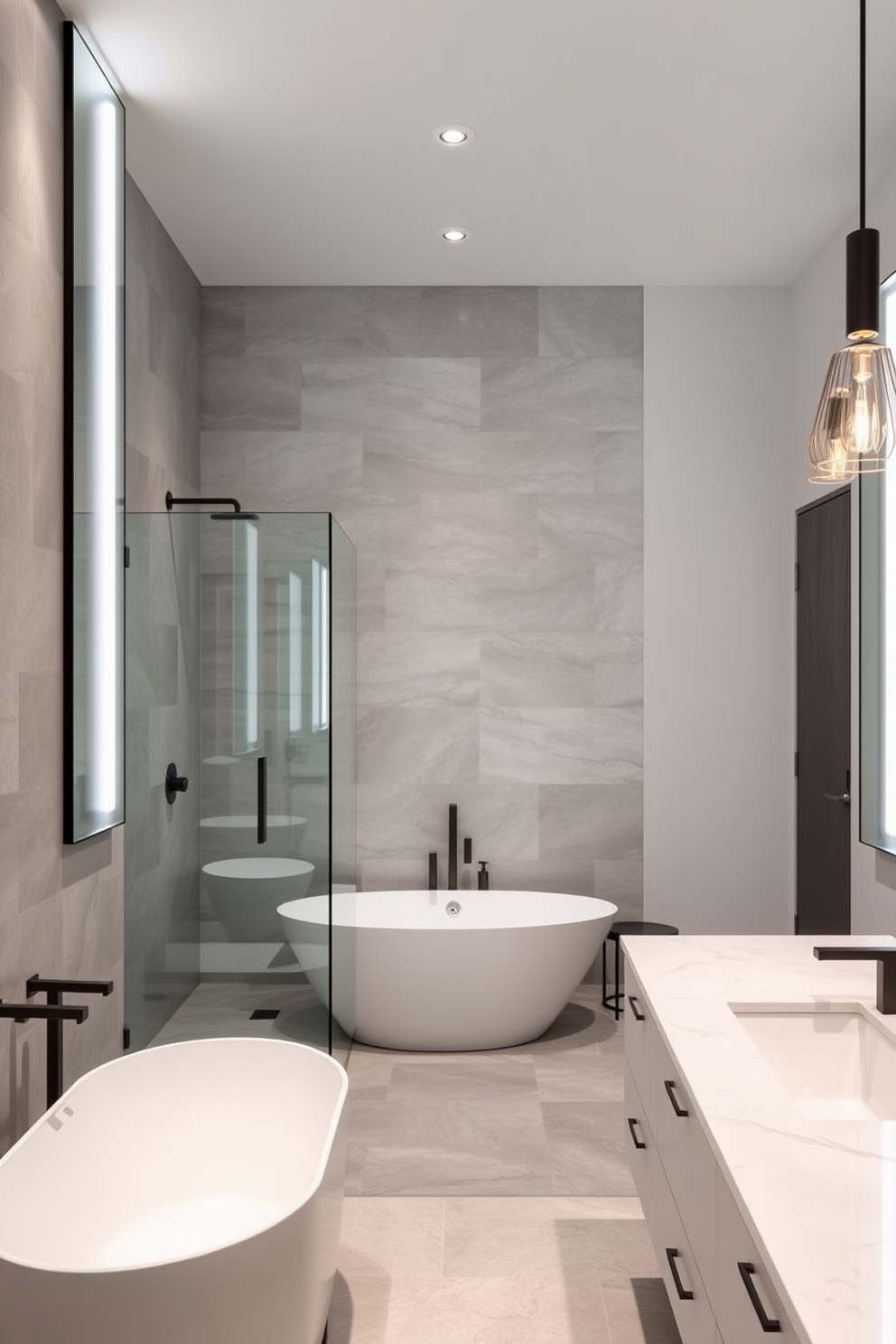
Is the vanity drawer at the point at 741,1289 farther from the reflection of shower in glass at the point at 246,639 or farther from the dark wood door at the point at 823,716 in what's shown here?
the dark wood door at the point at 823,716

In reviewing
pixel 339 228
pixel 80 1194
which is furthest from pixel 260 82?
pixel 80 1194

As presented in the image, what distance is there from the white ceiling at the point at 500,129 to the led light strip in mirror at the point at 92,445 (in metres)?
0.26

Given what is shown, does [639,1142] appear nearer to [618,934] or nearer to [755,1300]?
[755,1300]

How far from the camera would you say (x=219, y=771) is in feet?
10.4

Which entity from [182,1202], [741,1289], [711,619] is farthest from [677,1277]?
[711,619]

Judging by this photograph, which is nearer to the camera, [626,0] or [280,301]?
[626,0]

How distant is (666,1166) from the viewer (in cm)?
191

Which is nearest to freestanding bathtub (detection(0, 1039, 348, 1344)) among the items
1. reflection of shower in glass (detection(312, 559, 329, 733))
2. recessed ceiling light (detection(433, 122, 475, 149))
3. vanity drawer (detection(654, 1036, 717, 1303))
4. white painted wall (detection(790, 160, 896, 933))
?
vanity drawer (detection(654, 1036, 717, 1303))

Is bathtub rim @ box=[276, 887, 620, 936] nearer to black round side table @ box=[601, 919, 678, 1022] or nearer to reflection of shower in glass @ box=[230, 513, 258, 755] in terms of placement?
black round side table @ box=[601, 919, 678, 1022]

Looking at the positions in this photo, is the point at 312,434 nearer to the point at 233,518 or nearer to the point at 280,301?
the point at 280,301

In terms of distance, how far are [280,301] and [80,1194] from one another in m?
3.71

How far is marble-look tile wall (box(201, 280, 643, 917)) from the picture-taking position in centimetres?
470

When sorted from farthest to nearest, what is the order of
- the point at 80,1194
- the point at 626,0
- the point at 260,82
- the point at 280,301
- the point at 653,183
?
1. the point at 280,301
2. the point at 653,183
3. the point at 260,82
4. the point at 626,0
5. the point at 80,1194

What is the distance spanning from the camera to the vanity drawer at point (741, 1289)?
1198 millimetres
